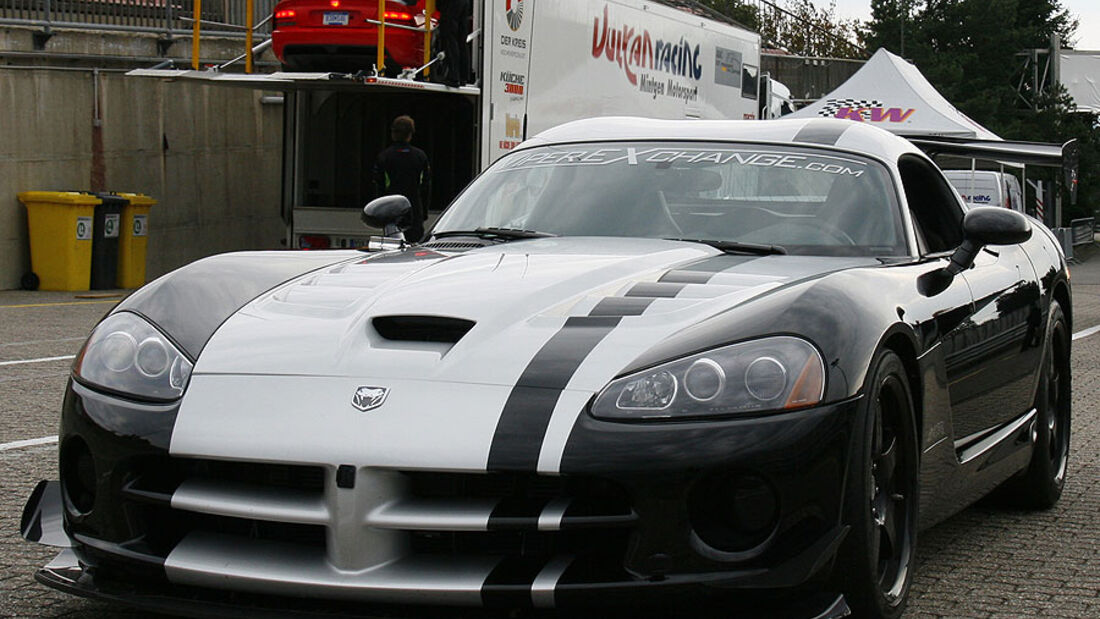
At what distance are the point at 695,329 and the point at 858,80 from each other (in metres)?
22.4

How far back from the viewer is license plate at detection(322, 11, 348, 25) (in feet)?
49.6

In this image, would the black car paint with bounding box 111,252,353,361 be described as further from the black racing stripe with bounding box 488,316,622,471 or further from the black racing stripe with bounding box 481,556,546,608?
the black racing stripe with bounding box 481,556,546,608

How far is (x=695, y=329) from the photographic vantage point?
371 cm

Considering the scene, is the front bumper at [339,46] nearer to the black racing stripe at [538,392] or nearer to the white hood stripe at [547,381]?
the white hood stripe at [547,381]

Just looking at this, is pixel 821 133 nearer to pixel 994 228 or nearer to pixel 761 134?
pixel 761 134

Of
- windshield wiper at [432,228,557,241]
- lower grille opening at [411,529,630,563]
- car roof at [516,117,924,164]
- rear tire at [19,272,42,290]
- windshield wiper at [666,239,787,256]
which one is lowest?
rear tire at [19,272,42,290]

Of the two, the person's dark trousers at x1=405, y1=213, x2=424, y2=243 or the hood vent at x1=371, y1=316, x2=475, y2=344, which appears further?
the person's dark trousers at x1=405, y1=213, x2=424, y2=243

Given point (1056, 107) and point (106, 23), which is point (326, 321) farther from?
point (1056, 107)

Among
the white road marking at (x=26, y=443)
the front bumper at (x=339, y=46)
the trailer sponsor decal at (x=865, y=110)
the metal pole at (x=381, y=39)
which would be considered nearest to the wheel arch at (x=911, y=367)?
the white road marking at (x=26, y=443)

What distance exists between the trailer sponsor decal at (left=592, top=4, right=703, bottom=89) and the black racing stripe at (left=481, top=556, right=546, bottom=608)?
1478 centimetres

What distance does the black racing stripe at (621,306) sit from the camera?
3.90 m

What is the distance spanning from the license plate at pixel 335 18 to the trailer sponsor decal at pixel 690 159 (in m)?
9.83

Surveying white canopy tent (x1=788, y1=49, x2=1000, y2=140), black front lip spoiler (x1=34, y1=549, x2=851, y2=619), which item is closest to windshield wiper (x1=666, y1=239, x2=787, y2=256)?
black front lip spoiler (x1=34, y1=549, x2=851, y2=619)

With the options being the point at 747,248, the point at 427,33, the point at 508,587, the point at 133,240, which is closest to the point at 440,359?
the point at 508,587
